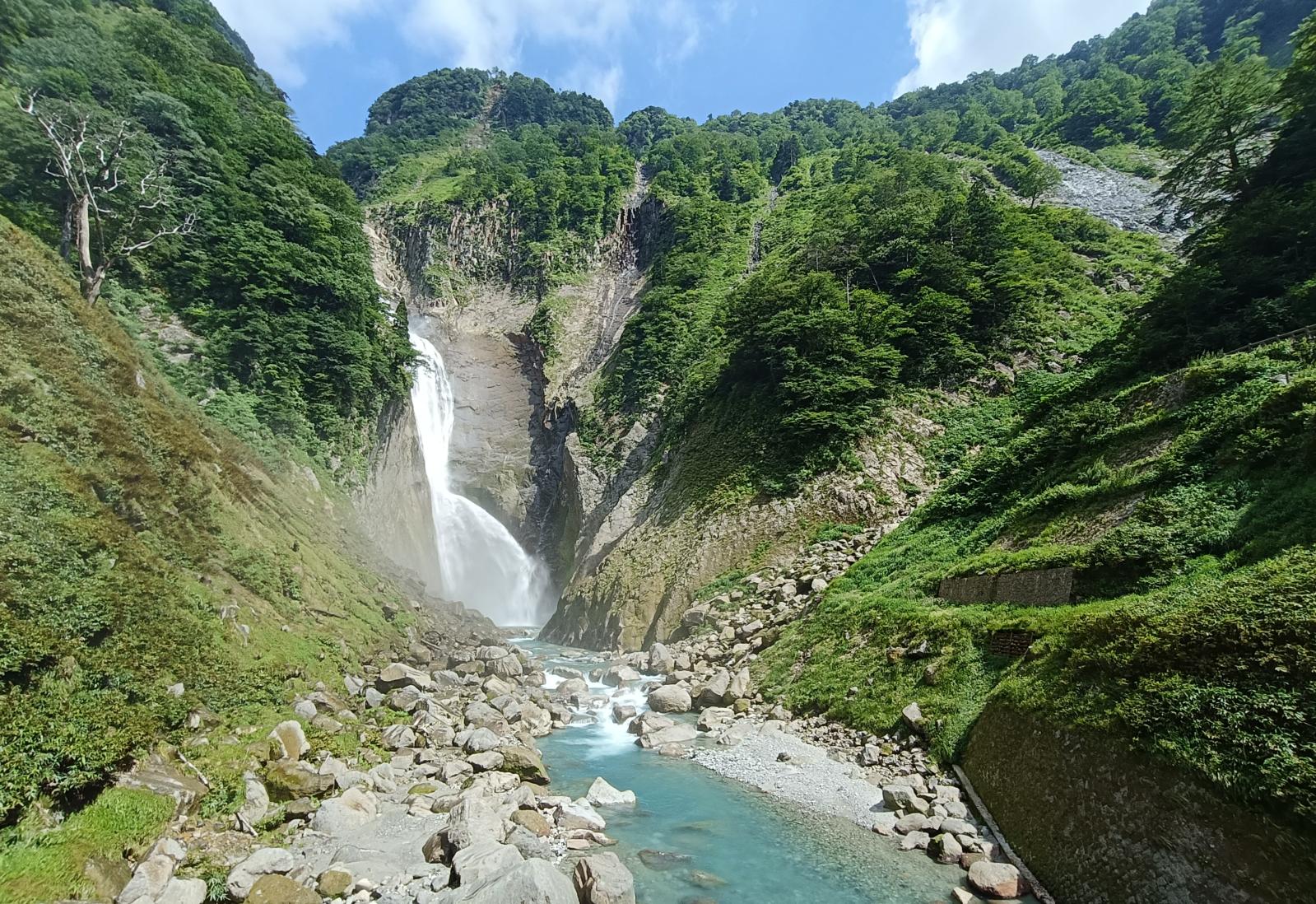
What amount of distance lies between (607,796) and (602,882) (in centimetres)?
377

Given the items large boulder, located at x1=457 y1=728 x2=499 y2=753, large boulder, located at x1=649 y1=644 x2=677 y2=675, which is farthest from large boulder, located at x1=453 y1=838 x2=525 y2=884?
large boulder, located at x1=649 y1=644 x2=677 y2=675

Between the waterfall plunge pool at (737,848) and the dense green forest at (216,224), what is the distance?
19804 mm

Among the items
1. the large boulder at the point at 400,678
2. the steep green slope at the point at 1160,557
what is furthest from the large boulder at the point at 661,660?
the large boulder at the point at 400,678

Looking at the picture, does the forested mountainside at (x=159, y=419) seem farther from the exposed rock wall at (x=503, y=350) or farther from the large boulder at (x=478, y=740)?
the exposed rock wall at (x=503, y=350)

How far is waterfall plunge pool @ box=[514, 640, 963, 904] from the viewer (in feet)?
24.9

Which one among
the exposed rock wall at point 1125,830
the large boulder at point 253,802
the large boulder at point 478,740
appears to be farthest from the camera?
the large boulder at point 478,740

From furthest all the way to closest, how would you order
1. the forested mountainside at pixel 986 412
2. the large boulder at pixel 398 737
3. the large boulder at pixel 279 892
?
the large boulder at pixel 398 737, the forested mountainside at pixel 986 412, the large boulder at pixel 279 892

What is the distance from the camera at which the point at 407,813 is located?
29.7 feet

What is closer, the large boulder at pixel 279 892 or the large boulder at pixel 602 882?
the large boulder at pixel 279 892

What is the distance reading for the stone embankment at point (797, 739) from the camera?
8508 millimetres

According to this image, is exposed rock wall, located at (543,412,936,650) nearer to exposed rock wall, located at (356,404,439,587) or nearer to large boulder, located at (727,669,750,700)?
large boulder, located at (727,669,750,700)

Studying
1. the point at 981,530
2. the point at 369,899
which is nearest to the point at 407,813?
the point at 369,899

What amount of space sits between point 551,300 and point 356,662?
5137 centimetres

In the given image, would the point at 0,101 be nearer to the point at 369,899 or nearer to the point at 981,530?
the point at 369,899
